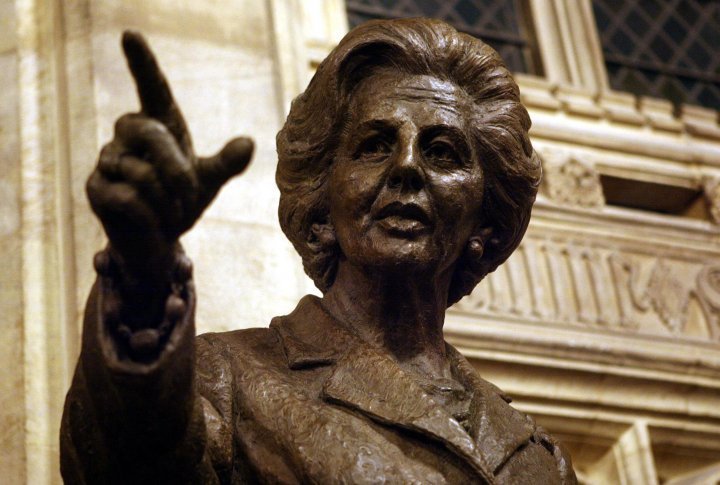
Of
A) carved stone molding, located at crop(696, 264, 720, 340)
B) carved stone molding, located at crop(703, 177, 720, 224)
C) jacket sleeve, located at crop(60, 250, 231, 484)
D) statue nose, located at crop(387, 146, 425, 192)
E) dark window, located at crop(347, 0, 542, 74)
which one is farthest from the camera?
dark window, located at crop(347, 0, 542, 74)

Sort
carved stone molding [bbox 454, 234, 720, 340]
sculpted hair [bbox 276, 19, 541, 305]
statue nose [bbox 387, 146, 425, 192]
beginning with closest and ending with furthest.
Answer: statue nose [bbox 387, 146, 425, 192]
sculpted hair [bbox 276, 19, 541, 305]
carved stone molding [bbox 454, 234, 720, 340]

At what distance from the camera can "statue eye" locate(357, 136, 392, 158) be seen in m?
3.02

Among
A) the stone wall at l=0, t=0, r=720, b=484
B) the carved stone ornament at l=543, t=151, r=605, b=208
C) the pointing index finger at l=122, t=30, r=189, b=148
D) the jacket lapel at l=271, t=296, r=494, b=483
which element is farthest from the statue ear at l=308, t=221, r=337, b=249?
the carved stone ornament at l=543, t=151, r=605, b=208

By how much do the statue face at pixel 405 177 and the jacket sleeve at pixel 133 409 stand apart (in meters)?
0.51

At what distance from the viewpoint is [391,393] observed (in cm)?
285

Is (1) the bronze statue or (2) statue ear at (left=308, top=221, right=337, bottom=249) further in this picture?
(2) statue ear at (left=308, top=221, right=337, bottom=249)

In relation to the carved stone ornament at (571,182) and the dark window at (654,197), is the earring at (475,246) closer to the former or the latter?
the carved stone ornament at (571,182)

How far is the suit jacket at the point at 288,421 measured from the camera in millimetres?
2451

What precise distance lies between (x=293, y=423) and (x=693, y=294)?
3.22 m

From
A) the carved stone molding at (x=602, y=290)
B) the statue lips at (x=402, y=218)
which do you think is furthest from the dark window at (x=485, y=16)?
the statue lips at (x=402, y=218)

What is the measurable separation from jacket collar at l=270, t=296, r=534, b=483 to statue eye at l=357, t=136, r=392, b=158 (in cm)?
27

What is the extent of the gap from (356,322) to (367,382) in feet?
0.62

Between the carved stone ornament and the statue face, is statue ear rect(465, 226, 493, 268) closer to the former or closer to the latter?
the statue face

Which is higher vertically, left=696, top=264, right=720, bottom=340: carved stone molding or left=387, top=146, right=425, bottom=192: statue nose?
left=696, top=264, right=720, bottom=340: carved stone molding
